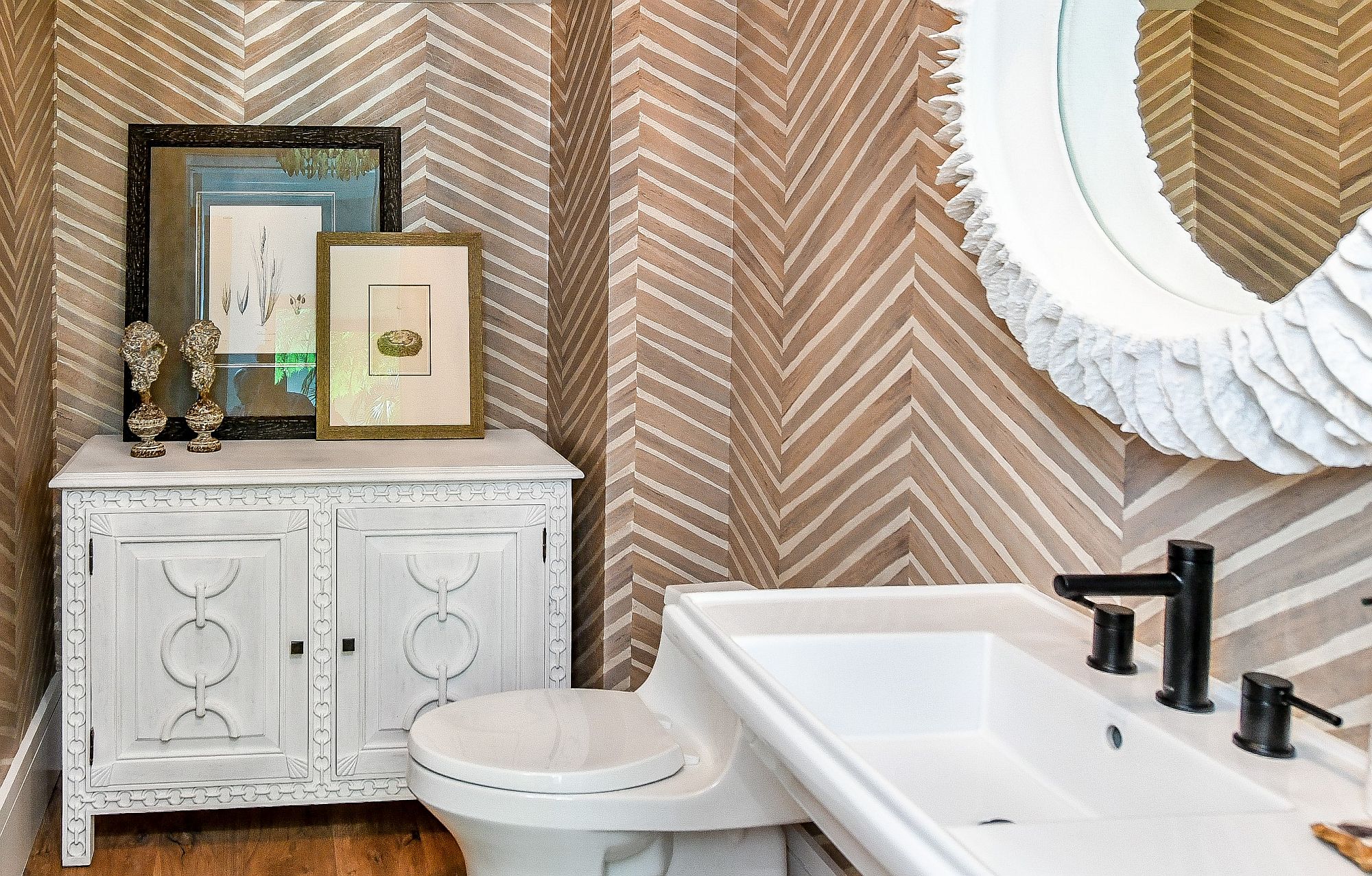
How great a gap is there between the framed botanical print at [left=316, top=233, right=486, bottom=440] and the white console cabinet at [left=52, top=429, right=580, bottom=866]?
343 mm

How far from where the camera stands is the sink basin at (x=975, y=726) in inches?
40.3

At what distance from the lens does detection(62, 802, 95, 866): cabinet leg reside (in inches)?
87.3

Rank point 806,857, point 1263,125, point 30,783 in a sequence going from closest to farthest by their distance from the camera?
1. point 1263,125
2. point 806,857
3. point 30,783

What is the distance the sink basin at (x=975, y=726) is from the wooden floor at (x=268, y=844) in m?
1.33

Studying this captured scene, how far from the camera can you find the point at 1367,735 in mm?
966

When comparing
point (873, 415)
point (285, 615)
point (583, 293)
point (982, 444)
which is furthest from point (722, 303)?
point (285, 615)

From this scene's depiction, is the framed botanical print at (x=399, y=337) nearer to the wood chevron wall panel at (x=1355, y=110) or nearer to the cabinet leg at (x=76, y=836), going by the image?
the cabinet leg at (x=76, y=836)

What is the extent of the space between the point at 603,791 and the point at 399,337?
1470 mm

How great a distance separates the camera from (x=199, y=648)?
226cm

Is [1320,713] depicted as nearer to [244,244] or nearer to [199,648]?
[199,648]

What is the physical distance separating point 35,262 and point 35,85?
381 millimetres

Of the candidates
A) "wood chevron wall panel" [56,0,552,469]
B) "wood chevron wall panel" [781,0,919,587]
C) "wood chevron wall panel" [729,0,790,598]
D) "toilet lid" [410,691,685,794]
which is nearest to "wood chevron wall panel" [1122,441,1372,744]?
"wood chevron wall panel" [781,0,919,587]

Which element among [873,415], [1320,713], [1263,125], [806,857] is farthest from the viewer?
[806,857]

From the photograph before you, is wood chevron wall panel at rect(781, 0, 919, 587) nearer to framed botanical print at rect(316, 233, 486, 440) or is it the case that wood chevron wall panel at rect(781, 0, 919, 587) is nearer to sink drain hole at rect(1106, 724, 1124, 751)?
sink drain hole at rect(1106, 724, 1124, 751)
